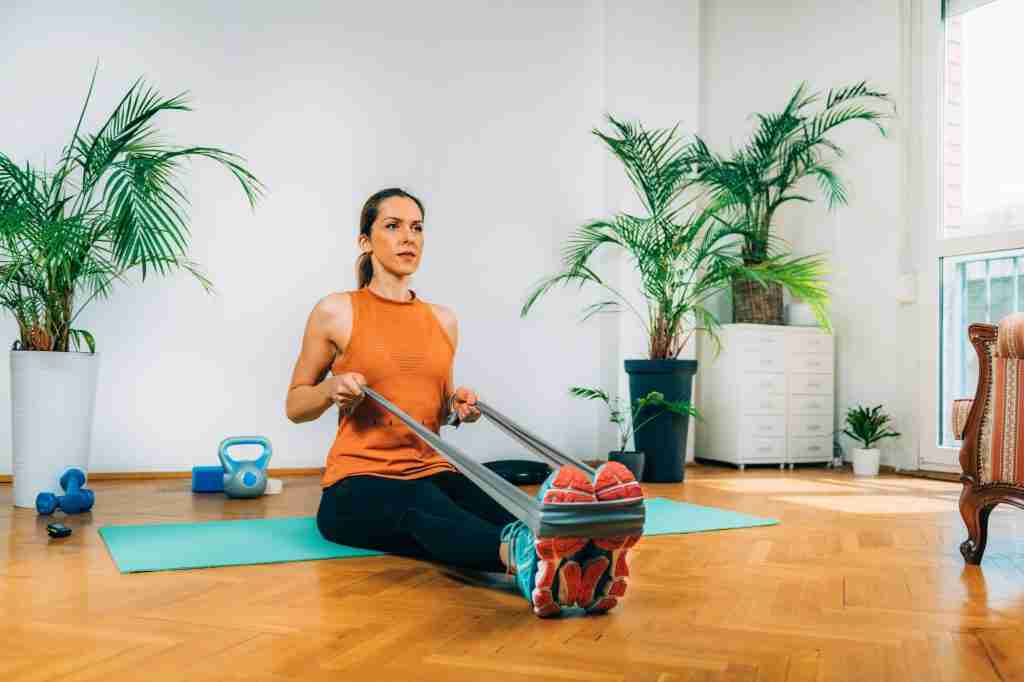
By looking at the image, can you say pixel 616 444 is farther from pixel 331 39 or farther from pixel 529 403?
pixel 331 39

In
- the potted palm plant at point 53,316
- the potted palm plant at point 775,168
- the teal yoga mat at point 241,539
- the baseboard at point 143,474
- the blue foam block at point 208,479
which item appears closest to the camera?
the teal yoga mat at point 241,539

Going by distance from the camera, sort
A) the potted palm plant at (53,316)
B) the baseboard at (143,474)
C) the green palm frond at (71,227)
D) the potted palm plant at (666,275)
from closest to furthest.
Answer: the green palm frond at (71,227)
the potted palm plant at (53,316)
the baseboard at (143,474)
the potted palm plant at (666,275)

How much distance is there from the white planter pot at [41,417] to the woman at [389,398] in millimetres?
1392

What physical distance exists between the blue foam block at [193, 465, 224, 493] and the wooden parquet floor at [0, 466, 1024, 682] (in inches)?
44.1

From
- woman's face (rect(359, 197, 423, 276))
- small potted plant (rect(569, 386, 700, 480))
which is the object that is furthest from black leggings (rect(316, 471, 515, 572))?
small potted plant (rect(569, 386, 700, 480))

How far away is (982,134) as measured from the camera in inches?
200

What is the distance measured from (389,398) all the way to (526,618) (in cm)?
90

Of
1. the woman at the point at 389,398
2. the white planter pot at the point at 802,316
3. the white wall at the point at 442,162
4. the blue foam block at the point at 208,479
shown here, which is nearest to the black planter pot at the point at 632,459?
the white wall at the point at 442,162

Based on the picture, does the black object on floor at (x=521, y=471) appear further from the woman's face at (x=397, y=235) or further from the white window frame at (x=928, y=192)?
the woman's face at (x=397, y=235)

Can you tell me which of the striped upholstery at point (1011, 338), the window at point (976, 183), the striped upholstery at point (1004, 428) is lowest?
the striped upholstery at point (1004, 428)

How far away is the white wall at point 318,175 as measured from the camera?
4.66 meters

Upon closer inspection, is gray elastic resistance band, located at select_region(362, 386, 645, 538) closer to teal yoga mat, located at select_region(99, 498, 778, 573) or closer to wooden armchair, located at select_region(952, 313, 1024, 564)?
teal yoga mat, located at select_region(99, 498, 778, 573)

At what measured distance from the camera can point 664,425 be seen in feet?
16.1

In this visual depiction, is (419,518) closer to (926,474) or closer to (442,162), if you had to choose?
(442,162)
